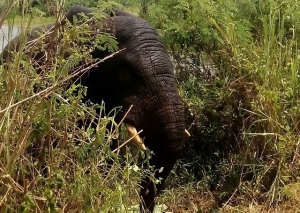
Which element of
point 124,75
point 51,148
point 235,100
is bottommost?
point 235,100

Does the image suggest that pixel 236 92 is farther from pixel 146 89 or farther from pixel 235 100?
pixel 146 89

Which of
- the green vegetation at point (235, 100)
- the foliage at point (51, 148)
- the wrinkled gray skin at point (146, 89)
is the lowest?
the green vegetation at point (235, 100)

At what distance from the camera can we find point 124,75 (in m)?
4.03

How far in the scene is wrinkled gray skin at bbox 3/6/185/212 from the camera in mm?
3689

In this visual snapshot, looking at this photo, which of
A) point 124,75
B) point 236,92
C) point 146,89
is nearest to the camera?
point 146,89

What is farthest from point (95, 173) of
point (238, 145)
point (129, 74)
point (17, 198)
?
point (238, 145)

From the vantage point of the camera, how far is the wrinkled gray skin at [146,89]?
3.69 meters

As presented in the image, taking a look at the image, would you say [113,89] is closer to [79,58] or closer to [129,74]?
[129,74]

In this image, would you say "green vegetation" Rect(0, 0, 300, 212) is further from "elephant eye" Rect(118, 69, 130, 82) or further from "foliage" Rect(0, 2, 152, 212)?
"foliage" Rect(0, 2, 152, 212)

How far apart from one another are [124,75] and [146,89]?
0.89ft

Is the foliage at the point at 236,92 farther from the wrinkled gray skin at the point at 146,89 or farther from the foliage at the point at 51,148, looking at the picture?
the foliage at the point at 51,148

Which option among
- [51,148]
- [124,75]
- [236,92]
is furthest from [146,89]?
[51,148]

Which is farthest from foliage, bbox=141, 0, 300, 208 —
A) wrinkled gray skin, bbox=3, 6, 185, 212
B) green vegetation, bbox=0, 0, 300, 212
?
wrinkled gray skin, bbox=3, 6, 185, 212

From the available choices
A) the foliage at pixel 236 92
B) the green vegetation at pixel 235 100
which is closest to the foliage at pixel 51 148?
the green vegetation at pixel 235 100
